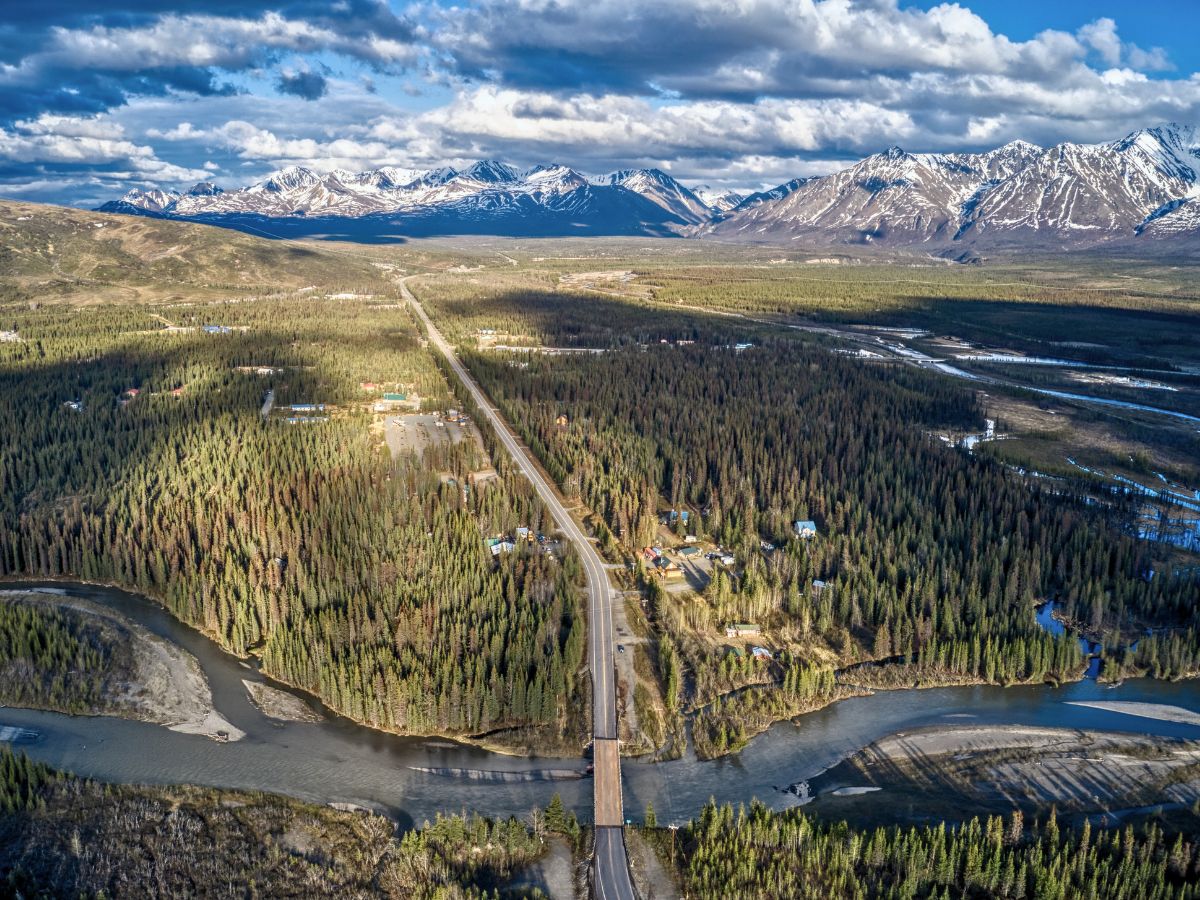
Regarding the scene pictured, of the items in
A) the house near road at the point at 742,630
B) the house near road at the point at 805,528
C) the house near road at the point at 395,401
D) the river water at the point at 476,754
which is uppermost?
the house near road at the point at 395,401

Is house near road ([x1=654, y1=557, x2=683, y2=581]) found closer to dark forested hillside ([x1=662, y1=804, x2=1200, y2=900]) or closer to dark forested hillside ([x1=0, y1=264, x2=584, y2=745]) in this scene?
dark forested hillside ([x1=0, y1=264, x2=584, y2=745])

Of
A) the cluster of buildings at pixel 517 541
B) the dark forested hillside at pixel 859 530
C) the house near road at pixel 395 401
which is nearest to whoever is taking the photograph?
the dark forested hillside at pixel 859 530

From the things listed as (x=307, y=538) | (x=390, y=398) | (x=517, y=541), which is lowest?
(x=517, y=541)

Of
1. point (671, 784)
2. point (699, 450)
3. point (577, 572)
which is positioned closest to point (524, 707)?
point (671, 784)

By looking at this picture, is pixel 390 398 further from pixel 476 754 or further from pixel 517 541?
pixel 476 754

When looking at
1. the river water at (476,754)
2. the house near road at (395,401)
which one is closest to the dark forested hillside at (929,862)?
the river water at (476,754)

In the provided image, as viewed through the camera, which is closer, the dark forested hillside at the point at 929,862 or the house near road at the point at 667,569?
the dark forested hillside at the point at 929,862

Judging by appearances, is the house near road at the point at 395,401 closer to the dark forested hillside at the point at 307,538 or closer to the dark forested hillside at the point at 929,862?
the dark forested hillside at the point at 307,538

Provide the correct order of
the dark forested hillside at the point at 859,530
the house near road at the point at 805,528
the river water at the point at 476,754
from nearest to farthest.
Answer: the river water at the point at 476,754
the dark forested hillside at the point at 859,530
the house near road at the point at 805,528

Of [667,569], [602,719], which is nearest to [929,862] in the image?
[602,719]
